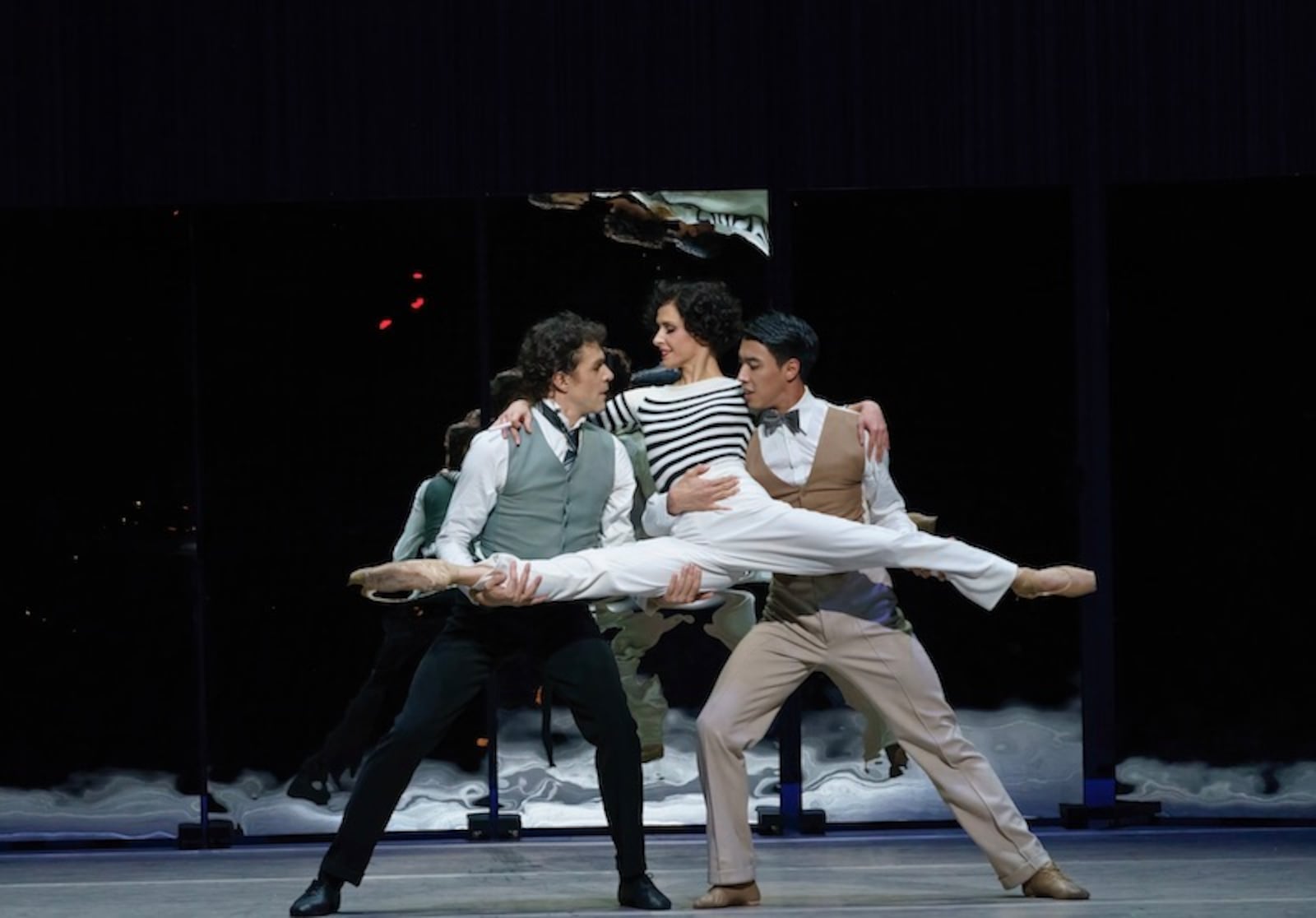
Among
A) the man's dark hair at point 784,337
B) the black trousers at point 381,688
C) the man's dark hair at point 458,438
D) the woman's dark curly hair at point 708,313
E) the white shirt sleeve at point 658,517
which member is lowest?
the black trousers at point 381,688

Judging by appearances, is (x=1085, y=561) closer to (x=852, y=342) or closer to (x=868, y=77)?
(x=852, y=342)

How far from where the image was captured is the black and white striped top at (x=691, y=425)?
5.77 m

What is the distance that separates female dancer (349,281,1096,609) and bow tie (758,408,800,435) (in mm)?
139

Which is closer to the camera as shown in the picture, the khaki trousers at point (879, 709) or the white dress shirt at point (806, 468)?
the khaki trousers at point (879, 709)

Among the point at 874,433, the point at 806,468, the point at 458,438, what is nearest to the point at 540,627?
the point at 806,468

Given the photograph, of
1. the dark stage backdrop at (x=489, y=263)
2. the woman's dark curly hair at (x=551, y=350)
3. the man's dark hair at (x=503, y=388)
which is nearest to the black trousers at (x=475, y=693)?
the woman's dark curly hair at (x=551, y=350)

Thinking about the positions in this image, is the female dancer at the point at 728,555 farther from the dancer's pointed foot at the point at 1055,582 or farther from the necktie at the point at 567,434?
the necktie at the point at 567,434

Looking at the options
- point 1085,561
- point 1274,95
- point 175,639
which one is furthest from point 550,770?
point 1274,95

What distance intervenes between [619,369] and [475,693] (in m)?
1.57

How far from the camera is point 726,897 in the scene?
18.1ft

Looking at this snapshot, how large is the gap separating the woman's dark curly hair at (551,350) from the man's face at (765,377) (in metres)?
0.42

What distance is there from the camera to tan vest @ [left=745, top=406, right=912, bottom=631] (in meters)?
5.62

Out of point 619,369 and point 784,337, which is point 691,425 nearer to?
point 784,337

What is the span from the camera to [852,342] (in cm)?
711
